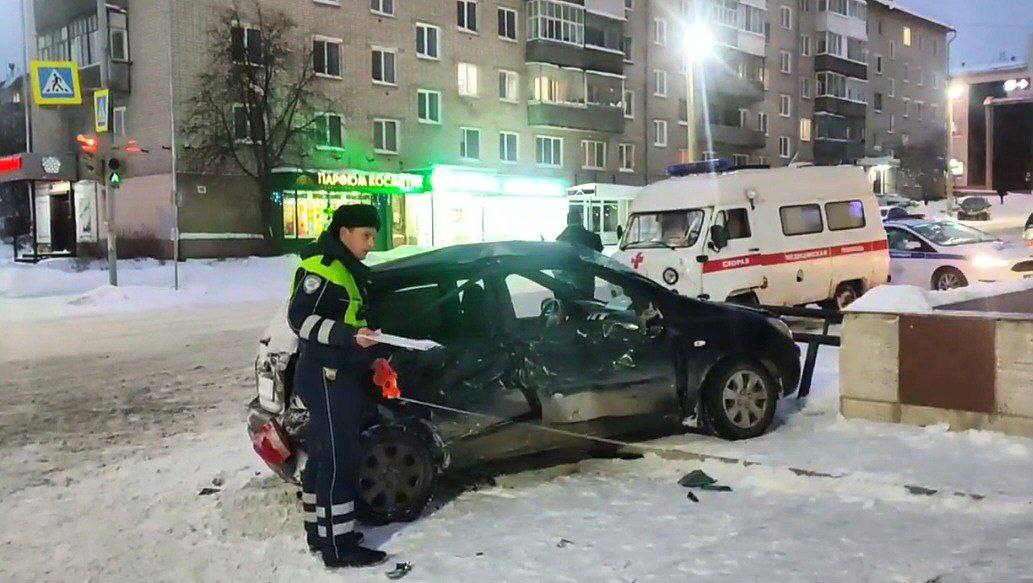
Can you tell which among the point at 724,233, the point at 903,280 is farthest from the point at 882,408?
the point at 903,280

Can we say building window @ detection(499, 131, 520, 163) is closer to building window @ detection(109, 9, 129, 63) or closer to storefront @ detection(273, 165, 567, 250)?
storefront @ detection(273, 165, 567, 250)

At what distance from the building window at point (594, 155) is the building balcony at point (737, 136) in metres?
8.27

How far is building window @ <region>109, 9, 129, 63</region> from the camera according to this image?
113 feet

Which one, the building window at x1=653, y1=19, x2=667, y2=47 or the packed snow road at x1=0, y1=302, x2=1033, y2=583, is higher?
the building window at x1=653, y1=19, x2=667, y2=47

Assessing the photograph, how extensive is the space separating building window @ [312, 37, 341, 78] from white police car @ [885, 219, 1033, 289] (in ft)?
82.8

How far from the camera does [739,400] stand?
6.78 m

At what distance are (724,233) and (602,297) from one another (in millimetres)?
6716

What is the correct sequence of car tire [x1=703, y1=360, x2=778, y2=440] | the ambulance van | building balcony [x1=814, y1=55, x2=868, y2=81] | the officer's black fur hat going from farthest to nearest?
building balcony [x1=814, y1=55, x2=868, y2=81], the ambulance van, car tire [x1=703, y1=360, x2=778, y2=440], the officer's black fur hat

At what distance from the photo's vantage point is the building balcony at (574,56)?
43875mm

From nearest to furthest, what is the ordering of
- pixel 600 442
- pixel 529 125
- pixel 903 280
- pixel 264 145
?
1. pixel 600 442
2. pixel 903 280
3. pixel 264 145
4. pixel 529 125

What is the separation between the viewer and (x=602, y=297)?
6.97 metres

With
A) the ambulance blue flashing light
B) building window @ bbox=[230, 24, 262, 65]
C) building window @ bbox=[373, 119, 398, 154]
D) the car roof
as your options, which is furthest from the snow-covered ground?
building window @ bbox=[373, 119, 398, 154]

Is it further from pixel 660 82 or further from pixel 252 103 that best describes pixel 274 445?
pixel 660 82

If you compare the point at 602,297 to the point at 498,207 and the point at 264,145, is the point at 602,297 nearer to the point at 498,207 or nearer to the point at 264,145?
the point at 264,145
